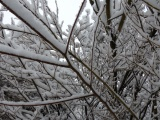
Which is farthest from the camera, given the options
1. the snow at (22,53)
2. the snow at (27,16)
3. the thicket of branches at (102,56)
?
the thicket of branches at (102,56)

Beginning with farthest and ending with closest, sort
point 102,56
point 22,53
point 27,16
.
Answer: point 102,56
point 22,53
point 27,16

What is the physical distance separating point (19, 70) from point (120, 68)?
1.46 metres

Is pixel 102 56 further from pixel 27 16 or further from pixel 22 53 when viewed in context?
pixel 27 16

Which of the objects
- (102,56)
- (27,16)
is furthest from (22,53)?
(102,56)

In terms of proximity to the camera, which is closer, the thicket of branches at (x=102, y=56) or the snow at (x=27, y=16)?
the snow at (x=27, y=16)

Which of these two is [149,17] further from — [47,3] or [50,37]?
[50,37]

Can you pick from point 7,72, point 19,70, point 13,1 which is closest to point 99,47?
point 19,70

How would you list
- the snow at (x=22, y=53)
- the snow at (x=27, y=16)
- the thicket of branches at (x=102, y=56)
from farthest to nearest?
the thicket of branches at (x=102, y=56), the snow at (x=22, y=53), the snow at (x=27, y=16)

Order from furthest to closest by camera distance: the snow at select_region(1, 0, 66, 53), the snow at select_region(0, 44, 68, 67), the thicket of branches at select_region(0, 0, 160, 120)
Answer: the thicket of branches at select_region(0, 0, 160, 120), the snow at select_region(0, 44, 68, 67), the snow at select_region(1, 0, 66, 53)

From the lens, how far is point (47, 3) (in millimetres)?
2934

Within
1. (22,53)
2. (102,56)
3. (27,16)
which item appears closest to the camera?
(27,16)

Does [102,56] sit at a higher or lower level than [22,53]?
higher

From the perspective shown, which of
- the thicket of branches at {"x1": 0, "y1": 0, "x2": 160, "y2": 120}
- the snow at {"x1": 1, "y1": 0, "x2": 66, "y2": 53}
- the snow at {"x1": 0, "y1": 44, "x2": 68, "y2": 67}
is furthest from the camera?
the thicket of branches at {"x1": 0, "y1": 0, "x2": 160, "y2": 120}

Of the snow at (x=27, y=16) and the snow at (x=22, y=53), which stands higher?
the snow at (x=27, y=16)
